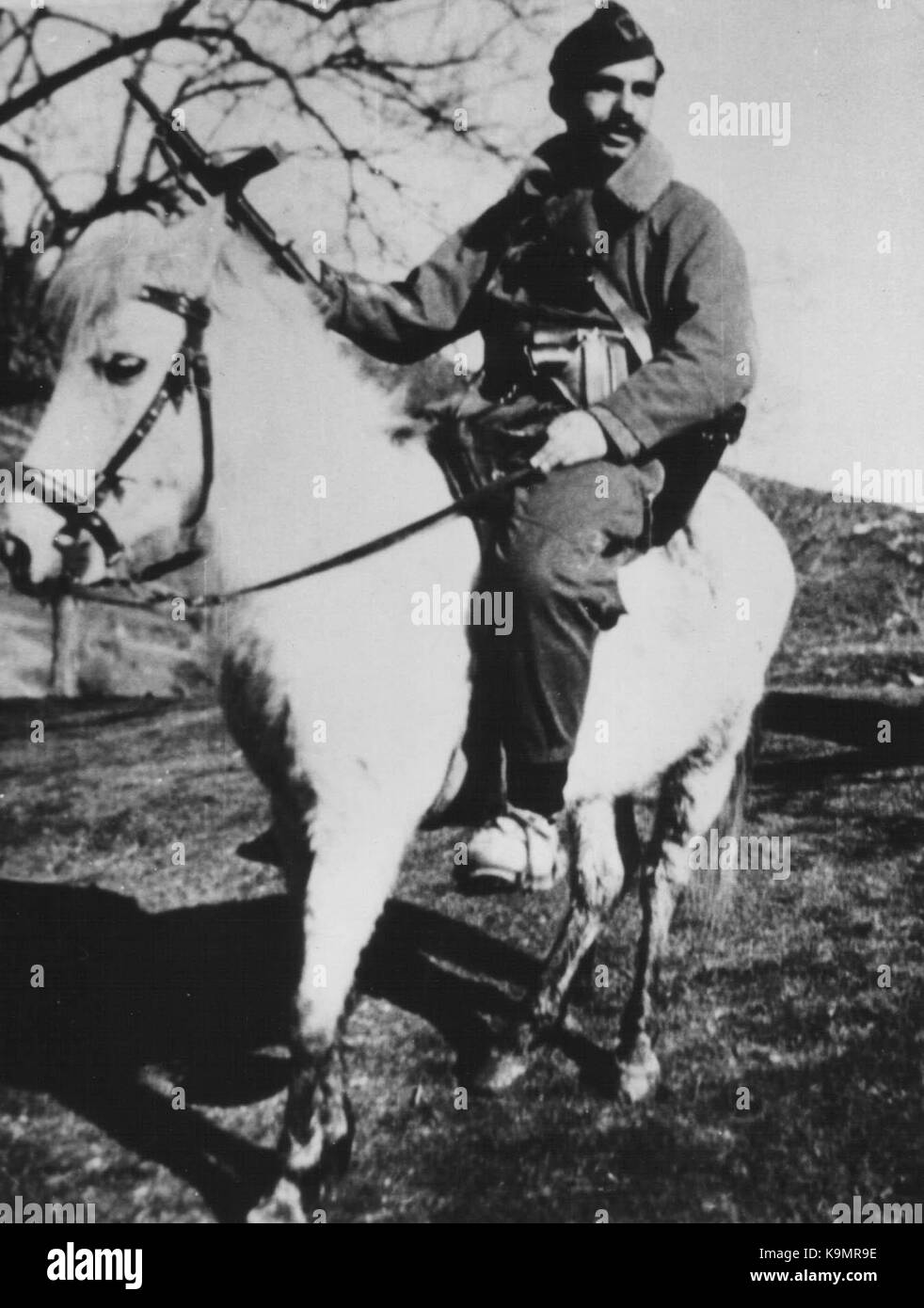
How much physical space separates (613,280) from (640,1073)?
203 centimetres

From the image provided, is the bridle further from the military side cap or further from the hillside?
the military side cap

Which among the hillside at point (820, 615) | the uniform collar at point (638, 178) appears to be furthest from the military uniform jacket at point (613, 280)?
the hillside at point (820, 615)

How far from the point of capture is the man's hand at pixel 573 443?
8.98 ft

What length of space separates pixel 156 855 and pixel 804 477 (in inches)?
81.5

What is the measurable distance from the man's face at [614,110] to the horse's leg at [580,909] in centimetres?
167

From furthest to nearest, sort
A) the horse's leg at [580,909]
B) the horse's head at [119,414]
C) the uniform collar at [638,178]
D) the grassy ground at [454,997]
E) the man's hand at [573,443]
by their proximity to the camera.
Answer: the horse's leg at [580,909], the grassy ground at [454,997], the uniform collar at [638,178], the man's hand at [573,443], the horse's head at [119,414]

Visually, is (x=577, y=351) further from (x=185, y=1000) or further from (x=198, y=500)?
(x=185, y=1000)

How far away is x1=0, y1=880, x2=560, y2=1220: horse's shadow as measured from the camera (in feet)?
9.82

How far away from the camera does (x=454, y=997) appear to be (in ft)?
10.2

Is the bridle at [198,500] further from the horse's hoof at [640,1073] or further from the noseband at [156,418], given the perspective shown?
the horse's hoof at [640,1073]

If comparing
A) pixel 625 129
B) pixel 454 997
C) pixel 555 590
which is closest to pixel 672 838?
pixel 454 997

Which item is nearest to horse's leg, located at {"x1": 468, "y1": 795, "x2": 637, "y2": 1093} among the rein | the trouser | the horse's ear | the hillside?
the trouser

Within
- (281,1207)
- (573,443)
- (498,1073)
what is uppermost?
(573,443)
